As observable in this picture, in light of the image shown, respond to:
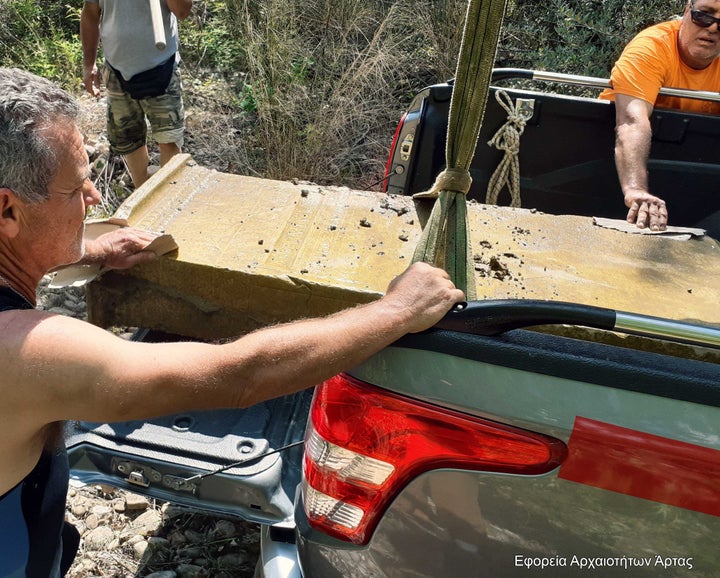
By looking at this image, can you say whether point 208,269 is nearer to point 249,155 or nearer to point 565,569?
point 565,569

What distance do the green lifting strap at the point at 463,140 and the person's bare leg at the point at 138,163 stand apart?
3429 mm

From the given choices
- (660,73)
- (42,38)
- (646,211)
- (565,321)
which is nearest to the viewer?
(565,321)

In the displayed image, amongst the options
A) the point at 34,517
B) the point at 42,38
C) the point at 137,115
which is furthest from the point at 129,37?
the point at 34,517

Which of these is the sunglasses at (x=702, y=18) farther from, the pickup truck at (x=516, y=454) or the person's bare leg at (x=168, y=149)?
the person's bare leg at (x=168, y=149)

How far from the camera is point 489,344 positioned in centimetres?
133

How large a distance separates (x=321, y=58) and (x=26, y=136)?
5090 millimetres

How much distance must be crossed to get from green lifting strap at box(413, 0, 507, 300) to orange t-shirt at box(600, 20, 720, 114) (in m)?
1.92

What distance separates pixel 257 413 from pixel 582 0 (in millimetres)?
5980

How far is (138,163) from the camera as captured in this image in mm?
4754

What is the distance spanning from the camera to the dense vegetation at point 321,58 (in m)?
5.54

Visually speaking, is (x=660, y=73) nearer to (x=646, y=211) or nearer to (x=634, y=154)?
(x=634, y=154)

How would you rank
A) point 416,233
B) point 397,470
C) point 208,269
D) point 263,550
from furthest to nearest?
1. point 416,233
2. point 208,269
3. point 263,550
4. point 397,470

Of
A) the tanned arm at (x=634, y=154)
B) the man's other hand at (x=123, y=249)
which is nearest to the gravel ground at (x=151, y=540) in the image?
the man's other hand at (x=123, y=249)

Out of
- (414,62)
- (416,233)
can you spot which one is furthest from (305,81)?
(416,233)
